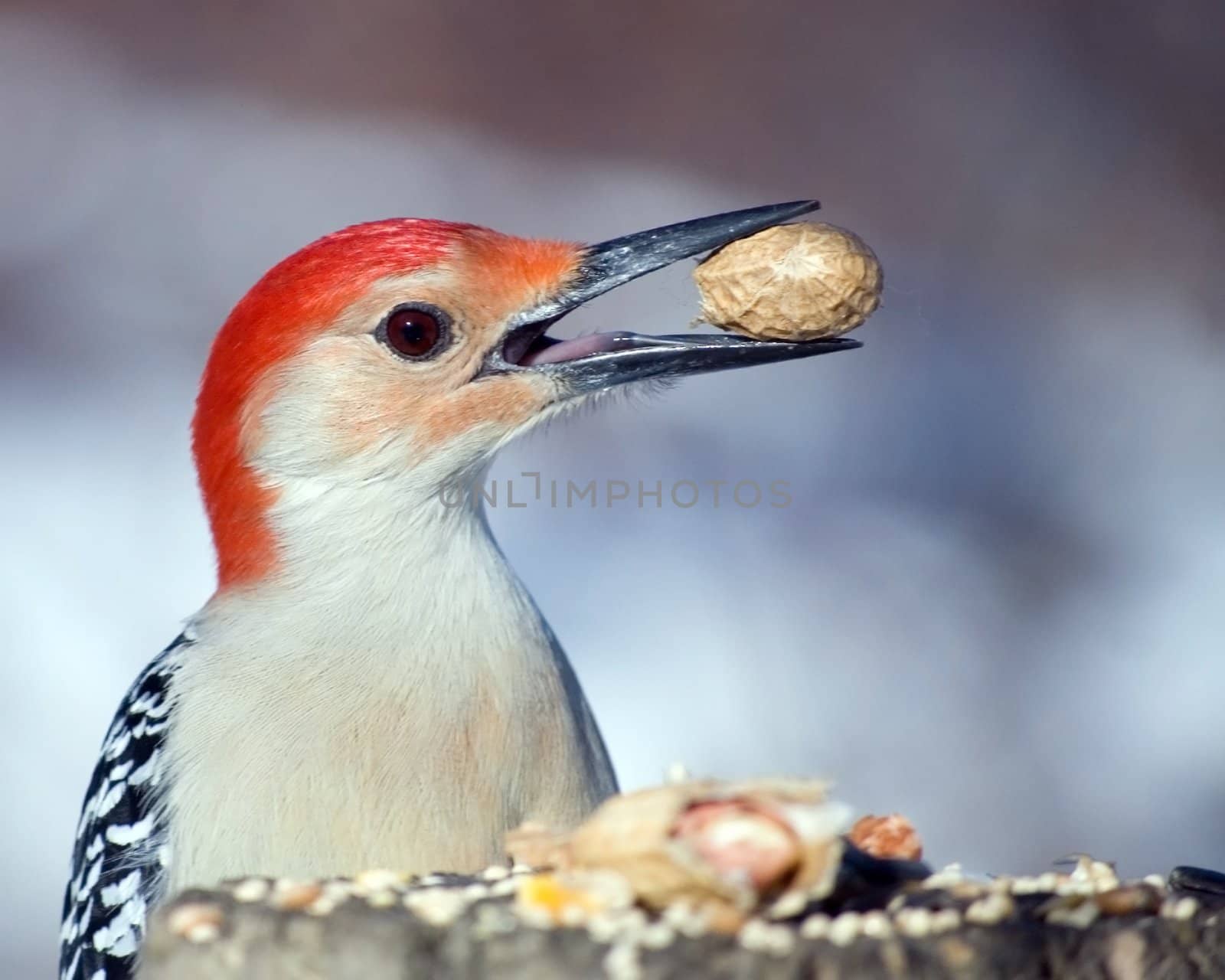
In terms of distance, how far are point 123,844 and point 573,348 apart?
1.20 m

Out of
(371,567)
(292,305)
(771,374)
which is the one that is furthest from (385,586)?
(771,374)

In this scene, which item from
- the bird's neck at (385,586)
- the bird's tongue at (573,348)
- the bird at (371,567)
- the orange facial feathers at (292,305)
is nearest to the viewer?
the bird at (371,567)

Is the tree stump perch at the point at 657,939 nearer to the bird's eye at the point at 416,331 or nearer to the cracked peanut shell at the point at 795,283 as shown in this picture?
the cracked peanut shell at the point at 795,283

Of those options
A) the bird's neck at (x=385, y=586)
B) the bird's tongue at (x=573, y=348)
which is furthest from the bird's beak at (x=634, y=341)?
the bird's neck at (x=385, y=586)

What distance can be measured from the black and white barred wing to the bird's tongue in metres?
0.84

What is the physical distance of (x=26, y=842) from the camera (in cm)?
488

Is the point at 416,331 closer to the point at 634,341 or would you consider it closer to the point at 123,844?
the point at 634,341

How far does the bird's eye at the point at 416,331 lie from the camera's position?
2531mm

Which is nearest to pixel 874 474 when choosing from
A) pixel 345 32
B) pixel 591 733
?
pixel 345 32

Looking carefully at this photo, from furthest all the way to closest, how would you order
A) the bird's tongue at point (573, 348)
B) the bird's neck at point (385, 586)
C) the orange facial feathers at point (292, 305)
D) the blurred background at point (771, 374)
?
the blurred background at point (771, 374) → the bird's tongue at point (573, 348) → the orange facial feathers at point (292, 305) → the bird's neck at point (385, 586)

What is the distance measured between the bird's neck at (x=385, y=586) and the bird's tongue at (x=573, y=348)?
1.01ft

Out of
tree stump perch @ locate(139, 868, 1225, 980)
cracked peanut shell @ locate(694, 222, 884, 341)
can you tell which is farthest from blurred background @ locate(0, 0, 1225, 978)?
tree stump perch @ locate(139, 868, 1225, 980)

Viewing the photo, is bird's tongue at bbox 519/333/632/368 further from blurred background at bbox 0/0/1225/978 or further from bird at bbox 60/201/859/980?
blurred background at bbox 0/0/1225/978

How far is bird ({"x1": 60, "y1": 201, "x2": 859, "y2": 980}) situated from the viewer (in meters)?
2.18
